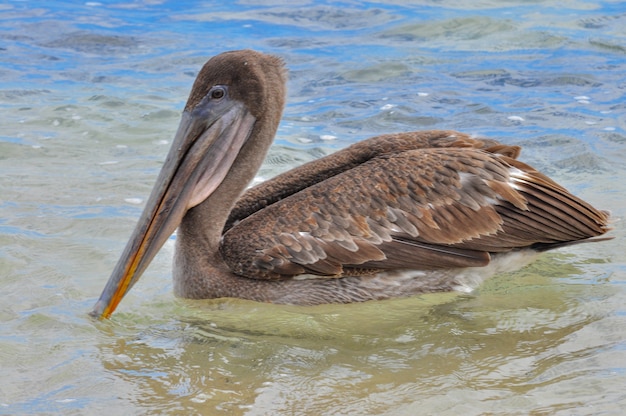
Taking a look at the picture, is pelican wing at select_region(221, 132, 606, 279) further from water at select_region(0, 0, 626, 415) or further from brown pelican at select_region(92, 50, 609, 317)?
water at select_region(0, 0, 626, 415)

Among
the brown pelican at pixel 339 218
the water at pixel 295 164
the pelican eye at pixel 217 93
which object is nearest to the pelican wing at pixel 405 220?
the brown pelican at pixel 339 218

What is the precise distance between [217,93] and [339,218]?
945 mm

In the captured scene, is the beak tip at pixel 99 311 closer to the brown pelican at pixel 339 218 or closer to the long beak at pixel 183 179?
the long beak at pixel 183 179

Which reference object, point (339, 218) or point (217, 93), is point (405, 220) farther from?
point (217, 93)

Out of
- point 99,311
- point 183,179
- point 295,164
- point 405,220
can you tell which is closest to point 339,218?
point 405,220

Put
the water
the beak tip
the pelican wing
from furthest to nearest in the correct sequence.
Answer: the pelican wing → the beak tip → the water

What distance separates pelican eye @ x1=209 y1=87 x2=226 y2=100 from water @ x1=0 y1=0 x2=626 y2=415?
1.12 meters

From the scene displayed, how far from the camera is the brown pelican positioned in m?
5.32

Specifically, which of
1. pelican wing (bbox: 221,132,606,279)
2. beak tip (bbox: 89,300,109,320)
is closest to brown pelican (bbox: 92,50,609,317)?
pelican wing (bbox: 221,132,606,279)

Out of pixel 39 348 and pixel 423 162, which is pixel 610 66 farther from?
pixel 39 348

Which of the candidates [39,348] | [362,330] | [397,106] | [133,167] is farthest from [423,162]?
[397,106]

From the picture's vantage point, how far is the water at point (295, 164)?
4.43 m

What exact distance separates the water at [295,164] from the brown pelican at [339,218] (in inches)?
6.6

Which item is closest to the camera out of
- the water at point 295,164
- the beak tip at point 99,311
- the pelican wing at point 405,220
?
the water at point 295,164
